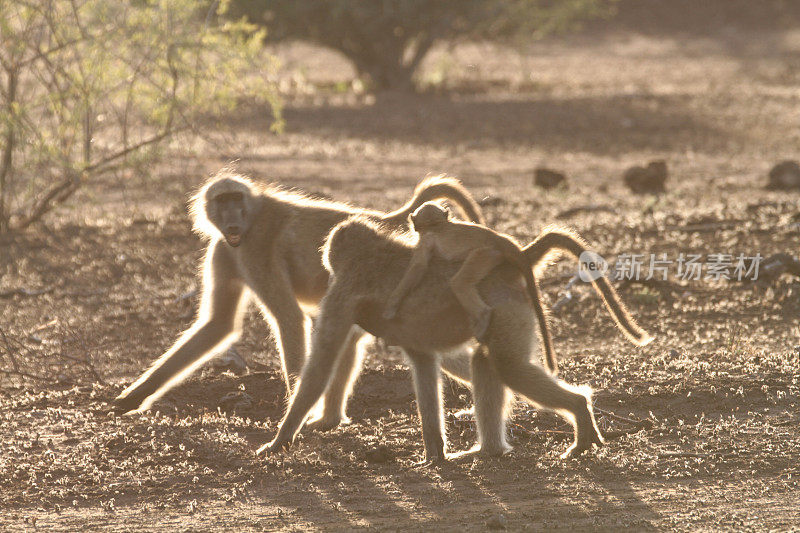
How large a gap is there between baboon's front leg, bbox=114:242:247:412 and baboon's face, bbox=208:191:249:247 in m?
0.25

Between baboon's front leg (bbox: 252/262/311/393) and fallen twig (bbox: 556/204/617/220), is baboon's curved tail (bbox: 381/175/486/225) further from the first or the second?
fallen twig (bbox: 556/204/617/220)

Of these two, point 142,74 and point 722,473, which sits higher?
point 142,74

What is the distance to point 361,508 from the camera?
15.0 feet

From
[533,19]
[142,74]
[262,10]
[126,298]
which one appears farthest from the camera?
[533,19]

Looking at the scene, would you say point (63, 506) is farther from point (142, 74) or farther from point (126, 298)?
point (142, 74)

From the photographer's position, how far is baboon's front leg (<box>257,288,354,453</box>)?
5.19m

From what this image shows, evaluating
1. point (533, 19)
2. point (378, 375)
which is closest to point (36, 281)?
point (378, 375)

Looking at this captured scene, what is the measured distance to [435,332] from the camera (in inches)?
201

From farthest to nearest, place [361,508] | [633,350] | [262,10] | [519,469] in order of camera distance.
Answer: [262,10]
[633,350]
[519,469]
[361,508]

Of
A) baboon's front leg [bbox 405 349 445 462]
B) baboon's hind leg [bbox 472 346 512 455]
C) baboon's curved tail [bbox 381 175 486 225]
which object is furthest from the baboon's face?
baboon's hind leg [bbox 472 346 512 455]

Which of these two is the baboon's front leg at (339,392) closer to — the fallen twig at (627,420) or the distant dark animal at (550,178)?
the fallen twig at (627,420)

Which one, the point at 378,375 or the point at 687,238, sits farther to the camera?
the point at 687,238

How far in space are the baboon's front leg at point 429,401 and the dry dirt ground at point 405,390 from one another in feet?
0.33

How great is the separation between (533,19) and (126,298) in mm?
14596
